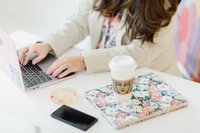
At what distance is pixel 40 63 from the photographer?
1168 mm

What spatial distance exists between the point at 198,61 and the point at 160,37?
0.99m

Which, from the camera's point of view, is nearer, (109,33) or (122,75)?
(122,75)

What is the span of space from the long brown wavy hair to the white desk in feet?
0.61

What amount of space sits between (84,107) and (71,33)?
0.56 metres

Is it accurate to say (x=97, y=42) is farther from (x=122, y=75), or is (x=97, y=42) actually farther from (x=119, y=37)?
(x=122, y=75)

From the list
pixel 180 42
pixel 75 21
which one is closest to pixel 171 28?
pixel 75 21

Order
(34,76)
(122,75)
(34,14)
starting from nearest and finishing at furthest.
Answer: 1. (122,75)
2. (34,76)
3. (34,14)

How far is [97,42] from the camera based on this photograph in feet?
4.62

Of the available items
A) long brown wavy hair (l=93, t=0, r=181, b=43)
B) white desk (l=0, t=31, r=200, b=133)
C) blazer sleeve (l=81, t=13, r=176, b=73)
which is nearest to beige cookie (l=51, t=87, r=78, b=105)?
white desk (l=0, t=31, r=200, b=133)

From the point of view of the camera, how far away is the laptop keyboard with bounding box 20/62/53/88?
1032mm

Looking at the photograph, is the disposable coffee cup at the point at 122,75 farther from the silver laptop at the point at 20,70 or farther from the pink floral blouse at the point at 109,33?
the pink floral blouse at the point at 109,33

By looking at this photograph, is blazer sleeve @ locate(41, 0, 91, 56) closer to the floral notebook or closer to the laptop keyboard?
the laptop keyboard

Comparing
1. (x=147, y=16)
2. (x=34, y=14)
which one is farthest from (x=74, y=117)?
(x=34, y=14)

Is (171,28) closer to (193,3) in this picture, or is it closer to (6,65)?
(6,65)
